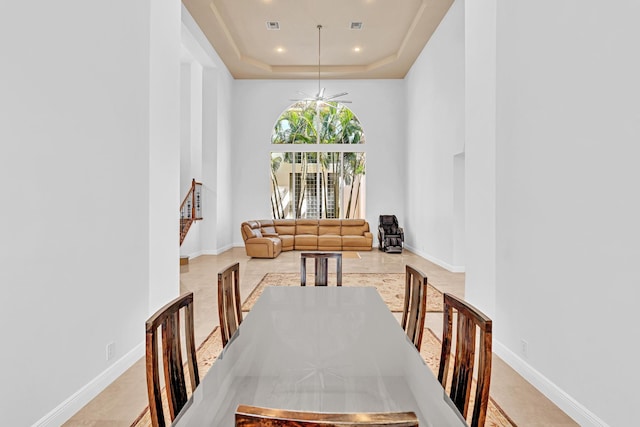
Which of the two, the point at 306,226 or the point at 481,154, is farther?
the point at 306,226

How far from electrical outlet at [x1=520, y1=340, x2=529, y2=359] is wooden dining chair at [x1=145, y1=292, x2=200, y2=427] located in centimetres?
213

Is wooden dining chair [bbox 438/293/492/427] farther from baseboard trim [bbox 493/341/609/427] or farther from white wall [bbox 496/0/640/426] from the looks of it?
baseboard trim [bbox 493/341/609/427]

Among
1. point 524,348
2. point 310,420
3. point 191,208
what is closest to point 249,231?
point 191,208

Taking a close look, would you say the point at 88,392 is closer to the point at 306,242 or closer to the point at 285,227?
the point at 306,242

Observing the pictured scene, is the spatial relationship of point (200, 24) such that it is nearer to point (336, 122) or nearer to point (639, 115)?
point (336, 122)

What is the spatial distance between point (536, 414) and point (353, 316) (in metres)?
1.25

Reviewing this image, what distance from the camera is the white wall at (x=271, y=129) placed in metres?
9.88

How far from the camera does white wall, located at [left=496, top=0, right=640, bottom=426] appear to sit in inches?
64.5

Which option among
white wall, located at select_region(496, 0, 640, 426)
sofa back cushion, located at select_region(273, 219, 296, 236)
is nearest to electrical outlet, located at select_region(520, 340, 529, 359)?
white wall, located at select_region(496, 0, 640, 426)

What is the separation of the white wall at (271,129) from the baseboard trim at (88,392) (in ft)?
24.1

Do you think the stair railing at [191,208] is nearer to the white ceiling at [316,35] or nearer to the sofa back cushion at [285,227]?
the sofa back cushion at [285,227]

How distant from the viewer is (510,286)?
2605 mm

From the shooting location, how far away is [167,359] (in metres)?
1.05

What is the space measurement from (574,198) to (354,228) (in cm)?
764
